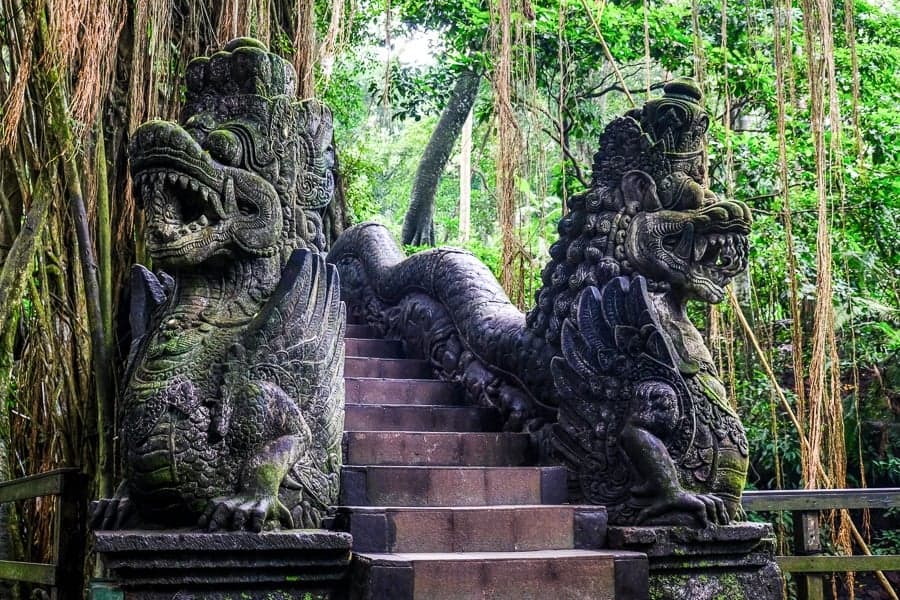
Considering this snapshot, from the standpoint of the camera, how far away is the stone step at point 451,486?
4.23 metres

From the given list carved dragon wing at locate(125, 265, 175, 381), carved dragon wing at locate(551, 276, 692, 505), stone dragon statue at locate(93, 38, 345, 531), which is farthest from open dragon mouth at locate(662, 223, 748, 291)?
carved dragon wing at locate(125, 265, 175, 381)

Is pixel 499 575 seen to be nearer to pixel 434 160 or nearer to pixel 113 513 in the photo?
pixel 113 513

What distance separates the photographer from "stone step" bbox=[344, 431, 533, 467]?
459 cm

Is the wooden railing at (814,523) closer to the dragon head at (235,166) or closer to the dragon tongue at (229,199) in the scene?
the dragon head at (235,166)

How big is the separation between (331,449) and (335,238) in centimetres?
434

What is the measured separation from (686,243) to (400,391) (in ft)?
5.94

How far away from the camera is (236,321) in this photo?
4.03 m

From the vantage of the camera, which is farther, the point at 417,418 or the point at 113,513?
the point at 417,418

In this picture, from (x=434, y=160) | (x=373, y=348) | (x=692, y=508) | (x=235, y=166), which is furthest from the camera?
(x=434, y=160)

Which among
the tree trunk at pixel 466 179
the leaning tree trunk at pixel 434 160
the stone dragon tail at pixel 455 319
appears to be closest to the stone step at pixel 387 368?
the stone dragon tail at pixel 455 319

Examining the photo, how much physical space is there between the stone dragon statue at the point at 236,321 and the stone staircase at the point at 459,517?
0.94 ft

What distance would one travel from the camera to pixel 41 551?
5.08 metres

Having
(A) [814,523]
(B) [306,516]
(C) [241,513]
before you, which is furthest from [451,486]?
(A) [814,523]

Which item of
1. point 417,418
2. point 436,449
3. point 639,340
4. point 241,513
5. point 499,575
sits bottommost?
point 499,575
